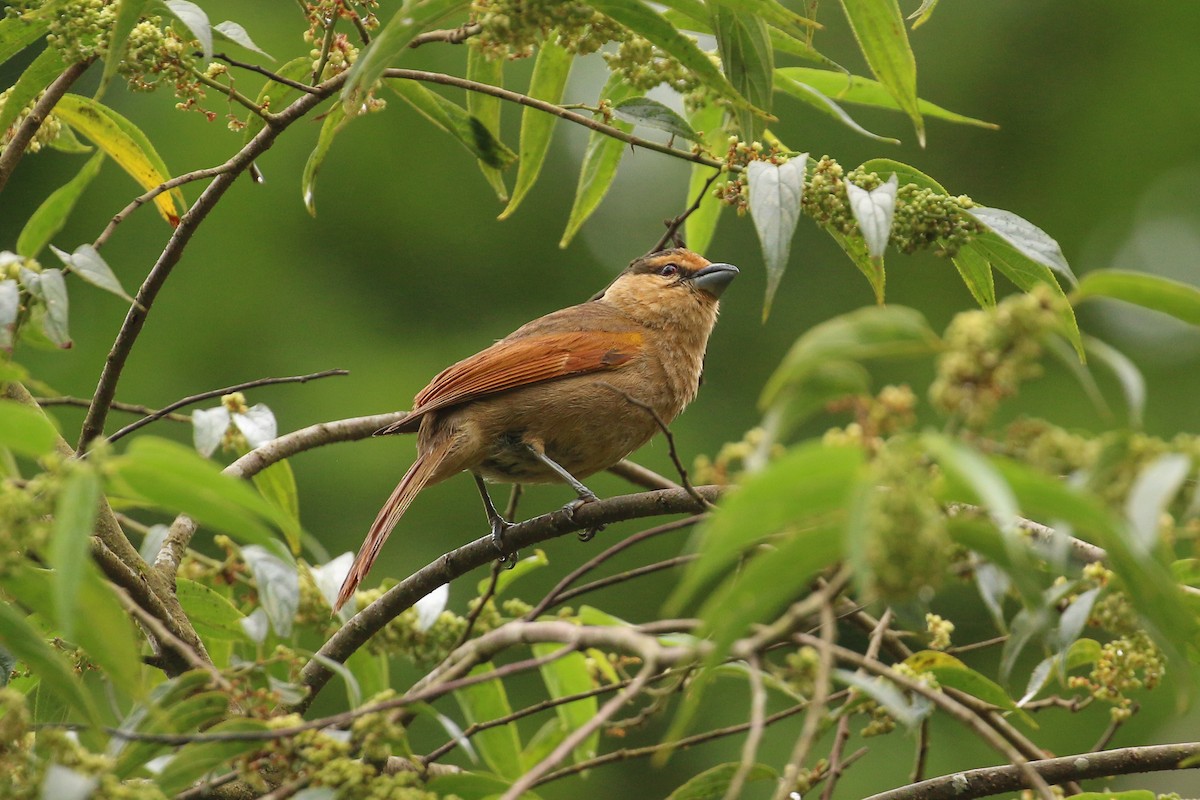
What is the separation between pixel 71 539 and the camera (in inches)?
51.2

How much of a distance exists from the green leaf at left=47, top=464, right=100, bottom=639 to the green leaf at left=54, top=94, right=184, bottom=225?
1.64 metres

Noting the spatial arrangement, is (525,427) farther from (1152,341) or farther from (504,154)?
(1152,341)

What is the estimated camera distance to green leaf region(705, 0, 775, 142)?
233 cm

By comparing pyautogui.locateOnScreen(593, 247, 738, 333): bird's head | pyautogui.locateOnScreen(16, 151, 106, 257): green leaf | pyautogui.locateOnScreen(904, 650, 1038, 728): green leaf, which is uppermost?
pyautogui.locateOnScreen(16, 151, 106, 257): green leaf

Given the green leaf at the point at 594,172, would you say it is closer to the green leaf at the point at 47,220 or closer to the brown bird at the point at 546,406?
the brown bird at the point at 546,406

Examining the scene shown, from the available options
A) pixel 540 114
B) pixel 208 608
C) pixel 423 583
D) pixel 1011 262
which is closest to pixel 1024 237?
pixel 1011 262

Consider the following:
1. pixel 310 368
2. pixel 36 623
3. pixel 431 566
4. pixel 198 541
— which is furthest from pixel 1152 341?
pixel 36 623

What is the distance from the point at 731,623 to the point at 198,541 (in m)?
6.74

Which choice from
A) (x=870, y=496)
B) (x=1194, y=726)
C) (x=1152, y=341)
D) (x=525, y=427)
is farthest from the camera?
(x=1152, y=341)

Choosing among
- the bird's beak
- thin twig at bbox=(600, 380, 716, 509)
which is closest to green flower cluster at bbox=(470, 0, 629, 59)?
thin twig at bbox=(600, 380, 716, 509)

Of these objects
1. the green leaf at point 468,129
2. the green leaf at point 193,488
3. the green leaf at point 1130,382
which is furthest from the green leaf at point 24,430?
the green leaf at point 468,129

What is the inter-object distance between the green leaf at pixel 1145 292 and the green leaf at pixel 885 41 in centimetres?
91

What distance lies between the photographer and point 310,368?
7879 millimetres

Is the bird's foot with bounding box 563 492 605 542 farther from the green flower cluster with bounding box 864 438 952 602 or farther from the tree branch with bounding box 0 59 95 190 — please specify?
the green flower cluster with bounding box 864 438 952 602
